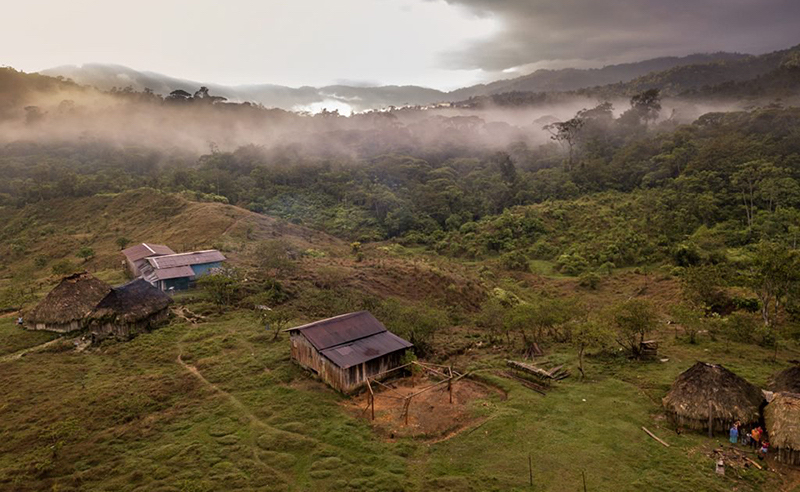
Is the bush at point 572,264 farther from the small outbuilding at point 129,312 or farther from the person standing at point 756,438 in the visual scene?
the small outbuilding at point 129,312

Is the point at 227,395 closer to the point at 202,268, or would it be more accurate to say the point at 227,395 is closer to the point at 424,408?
the point at 424,408

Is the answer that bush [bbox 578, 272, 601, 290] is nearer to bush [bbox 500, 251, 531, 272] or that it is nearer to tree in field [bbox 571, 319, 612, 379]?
bush [bbox 500, 251, 531, 272]

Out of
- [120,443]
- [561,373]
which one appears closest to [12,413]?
[120,443]

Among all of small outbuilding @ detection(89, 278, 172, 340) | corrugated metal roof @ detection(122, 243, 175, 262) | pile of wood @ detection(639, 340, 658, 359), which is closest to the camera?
pile of wood @ detection(639, 340, 658, 359)

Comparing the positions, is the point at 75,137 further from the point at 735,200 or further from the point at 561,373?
the point at 735,200

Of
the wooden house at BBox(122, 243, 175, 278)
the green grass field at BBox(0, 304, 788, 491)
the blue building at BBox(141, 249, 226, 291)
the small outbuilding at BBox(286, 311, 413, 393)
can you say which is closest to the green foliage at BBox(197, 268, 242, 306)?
the blue building at BBox(141, 249, 226, 291)
